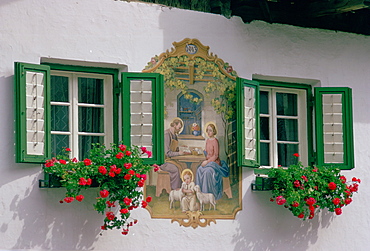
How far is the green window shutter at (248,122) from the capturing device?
12.4m

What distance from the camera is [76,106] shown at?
39.0 ft

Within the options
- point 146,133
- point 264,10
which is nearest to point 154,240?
point 146,133

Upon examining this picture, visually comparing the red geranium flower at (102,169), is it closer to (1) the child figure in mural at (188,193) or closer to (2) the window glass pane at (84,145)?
(2) the window glass pane at (84,145)

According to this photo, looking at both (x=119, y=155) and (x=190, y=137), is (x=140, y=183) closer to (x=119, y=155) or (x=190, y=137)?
(x=119, y=155)

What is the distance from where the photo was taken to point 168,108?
40.1ft

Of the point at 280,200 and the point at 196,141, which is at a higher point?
the point at 196,141

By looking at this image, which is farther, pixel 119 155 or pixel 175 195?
pixel 175 195

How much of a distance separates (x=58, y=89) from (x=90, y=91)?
0.40 m

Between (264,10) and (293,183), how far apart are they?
7.22 feet

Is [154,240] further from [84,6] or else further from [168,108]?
[84,6]

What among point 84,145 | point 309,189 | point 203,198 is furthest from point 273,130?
point 84,145

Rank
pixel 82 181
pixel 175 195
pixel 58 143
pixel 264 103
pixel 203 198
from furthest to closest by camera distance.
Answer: pixel 264 103 → pixel 203 198 → pixel 175 195 → pixel 58 143 → pixel 82 181

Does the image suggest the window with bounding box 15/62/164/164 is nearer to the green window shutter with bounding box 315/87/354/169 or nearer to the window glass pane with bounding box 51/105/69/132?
the window glass pane with bounding box 51/105/69/132

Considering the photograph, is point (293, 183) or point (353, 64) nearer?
point (293, 183)
